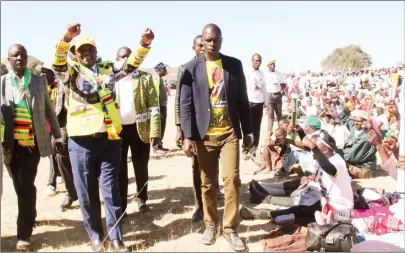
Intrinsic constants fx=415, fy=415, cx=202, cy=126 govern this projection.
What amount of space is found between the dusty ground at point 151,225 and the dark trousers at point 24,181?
10.7 inches

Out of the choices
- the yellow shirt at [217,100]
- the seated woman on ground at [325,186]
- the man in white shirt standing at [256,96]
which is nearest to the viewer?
the yellow shirt at [217,100]

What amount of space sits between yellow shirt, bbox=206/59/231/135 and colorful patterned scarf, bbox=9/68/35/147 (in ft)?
6.19

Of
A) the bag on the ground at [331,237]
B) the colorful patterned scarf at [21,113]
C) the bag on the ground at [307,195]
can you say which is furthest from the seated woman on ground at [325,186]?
the colorful patterned scarf at [21,113]

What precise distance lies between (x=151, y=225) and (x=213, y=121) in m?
1.65

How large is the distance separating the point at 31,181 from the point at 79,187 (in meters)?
0.70

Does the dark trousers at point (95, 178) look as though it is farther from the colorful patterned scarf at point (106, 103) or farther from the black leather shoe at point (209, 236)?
the black leather shoe at point (209, 236)

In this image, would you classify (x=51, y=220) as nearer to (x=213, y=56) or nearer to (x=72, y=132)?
(x=72, y=132)

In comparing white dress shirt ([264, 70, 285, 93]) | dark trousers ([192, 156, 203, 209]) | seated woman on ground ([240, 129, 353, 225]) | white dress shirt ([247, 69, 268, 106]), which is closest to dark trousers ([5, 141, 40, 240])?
dark trousers ([192, 156, 203, 209])

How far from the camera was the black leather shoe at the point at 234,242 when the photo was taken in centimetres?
398

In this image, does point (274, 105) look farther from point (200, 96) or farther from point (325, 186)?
point (200, 96)

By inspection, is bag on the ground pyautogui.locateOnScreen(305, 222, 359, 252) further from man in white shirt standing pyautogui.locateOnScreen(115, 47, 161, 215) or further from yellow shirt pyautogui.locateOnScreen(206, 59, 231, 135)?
man in white shirt standing pyautogui.locateOnScreen(115, 47, 161, 215)

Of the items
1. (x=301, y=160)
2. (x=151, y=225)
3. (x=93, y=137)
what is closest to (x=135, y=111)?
(x=93, y=137)

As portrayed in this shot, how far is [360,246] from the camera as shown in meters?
3.01

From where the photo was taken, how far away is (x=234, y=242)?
13.2ft
